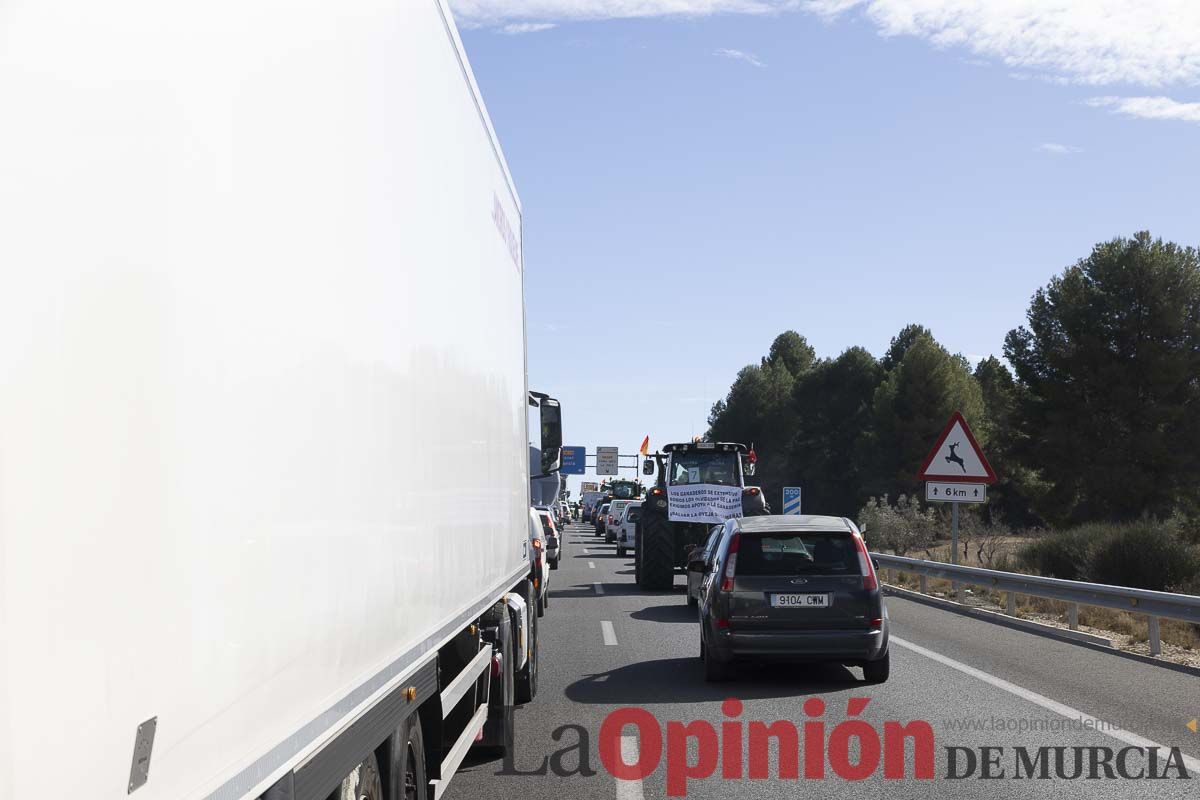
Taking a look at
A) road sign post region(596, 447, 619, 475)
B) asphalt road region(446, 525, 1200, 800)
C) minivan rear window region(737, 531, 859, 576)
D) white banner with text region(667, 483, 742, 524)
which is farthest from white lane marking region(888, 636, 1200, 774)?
road sign post region(596, 447, 619, 475)

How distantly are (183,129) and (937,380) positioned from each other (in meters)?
81.6

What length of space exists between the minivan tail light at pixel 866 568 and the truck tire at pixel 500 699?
4.87m

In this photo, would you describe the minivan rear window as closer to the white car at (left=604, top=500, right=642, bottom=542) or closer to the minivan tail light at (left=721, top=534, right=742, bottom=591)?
the minivan tail light at (left=721, top=534, right=742, bottom=591)

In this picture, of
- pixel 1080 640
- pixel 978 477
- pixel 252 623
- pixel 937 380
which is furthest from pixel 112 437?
pixel 937 380

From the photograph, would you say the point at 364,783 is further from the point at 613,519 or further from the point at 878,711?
the point at 613,519

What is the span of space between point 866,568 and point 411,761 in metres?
7.75

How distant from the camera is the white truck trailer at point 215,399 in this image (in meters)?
1.92

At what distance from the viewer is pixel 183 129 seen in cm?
246

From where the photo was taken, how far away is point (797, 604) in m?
12.0

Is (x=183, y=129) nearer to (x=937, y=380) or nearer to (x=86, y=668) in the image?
(x=86, y=668)

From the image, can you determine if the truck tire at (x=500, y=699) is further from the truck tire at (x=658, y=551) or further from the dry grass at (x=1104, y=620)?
the truck tire at (x=658, y=551)

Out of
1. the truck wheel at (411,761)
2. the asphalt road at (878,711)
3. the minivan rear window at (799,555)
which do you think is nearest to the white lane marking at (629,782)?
the asphalt road at (878,711)

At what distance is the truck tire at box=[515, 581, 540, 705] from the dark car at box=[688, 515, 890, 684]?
205cm

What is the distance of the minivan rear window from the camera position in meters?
12.2
